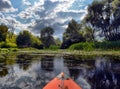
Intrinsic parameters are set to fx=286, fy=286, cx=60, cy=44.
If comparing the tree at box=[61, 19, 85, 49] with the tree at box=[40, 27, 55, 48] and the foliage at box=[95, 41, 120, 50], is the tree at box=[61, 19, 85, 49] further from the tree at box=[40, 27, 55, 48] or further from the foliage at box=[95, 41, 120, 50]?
the tree at box=[40, 27, 55, 48]

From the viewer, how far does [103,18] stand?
82312mm

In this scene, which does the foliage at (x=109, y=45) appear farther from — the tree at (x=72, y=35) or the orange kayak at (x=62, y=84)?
the orange kayak at (x=62, y=84)

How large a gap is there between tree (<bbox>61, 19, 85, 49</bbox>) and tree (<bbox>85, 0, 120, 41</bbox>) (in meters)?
7.54

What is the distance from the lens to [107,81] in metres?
17.5

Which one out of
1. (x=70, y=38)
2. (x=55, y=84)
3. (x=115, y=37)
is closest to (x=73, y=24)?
(x=70, y=38)

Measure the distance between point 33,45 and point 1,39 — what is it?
825 inches

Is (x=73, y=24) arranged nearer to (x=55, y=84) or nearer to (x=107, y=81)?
(x=107, y=81)

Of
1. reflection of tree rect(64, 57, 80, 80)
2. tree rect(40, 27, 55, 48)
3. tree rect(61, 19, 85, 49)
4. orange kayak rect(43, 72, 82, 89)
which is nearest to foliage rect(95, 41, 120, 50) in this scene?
tree rect(61, 19, 85, 49)

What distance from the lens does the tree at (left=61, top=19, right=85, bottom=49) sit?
88769mm

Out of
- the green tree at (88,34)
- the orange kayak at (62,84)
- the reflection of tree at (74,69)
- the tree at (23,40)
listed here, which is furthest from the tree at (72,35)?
the orange kayak at (62,84)

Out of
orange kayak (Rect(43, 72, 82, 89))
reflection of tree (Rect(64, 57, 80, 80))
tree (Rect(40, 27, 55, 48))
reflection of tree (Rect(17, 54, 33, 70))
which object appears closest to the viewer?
orange kayak (Rect(43, 72, 82, 89))

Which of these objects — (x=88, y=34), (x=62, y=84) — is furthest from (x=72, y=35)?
(x=62, y=84)

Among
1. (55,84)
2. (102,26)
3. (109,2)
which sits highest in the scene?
(109,2)

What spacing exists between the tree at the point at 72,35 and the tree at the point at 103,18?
24.7 feet
